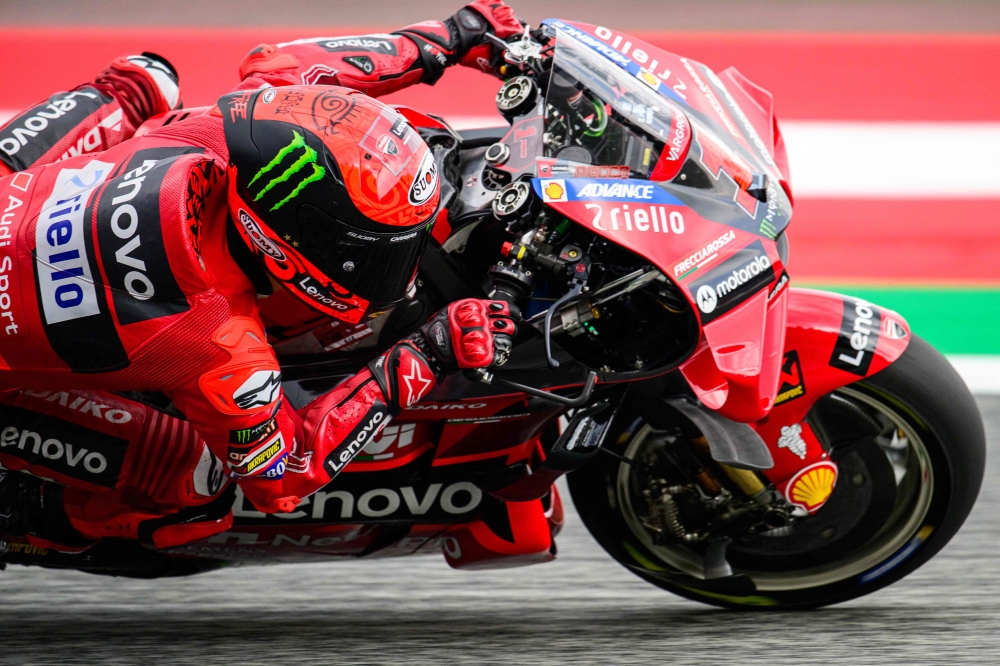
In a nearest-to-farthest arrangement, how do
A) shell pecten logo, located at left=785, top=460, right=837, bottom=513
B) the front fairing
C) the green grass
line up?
1. the front fairing
2. shell pecten logo, located at left=785, top=460, right=837, bottom=513
3. the green grass

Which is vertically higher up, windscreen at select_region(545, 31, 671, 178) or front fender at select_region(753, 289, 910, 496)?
windscreen at select_region(545, 31, 671, 178)

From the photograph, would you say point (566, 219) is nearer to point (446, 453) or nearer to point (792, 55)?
point (446, 453)

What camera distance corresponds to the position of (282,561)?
10.3 ft

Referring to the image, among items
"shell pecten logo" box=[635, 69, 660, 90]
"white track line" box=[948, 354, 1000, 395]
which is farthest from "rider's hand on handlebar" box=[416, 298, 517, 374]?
"white track line" box=[948, 354, 1000, 395]

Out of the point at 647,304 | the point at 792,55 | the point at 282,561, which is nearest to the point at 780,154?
the point at 647,304

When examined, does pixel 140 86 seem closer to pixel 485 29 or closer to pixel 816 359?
pixel 485 29

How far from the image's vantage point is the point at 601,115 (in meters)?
2.60

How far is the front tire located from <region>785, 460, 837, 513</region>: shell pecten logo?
0.54 ft

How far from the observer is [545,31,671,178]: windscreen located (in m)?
2.56

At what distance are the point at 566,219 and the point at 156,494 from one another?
124 centimetres

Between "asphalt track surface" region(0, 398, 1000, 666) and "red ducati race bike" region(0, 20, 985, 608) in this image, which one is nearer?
"red ducati race bike" region(0, 20, 985, 608)

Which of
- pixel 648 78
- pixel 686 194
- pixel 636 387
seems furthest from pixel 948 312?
pixel 686 194

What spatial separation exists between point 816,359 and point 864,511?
566 millimetres

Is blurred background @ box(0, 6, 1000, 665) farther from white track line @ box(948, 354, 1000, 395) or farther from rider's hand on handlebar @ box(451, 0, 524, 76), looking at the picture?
rider's hand on handlebar @ box(451, 0, 524, 76)
